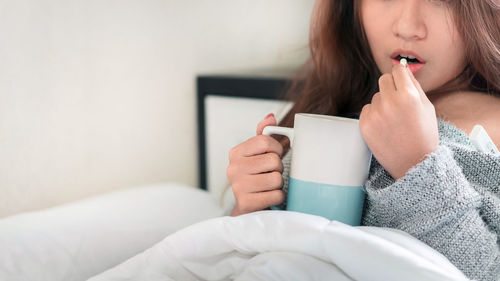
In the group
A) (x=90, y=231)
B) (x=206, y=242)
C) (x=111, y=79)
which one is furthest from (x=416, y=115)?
(x=111, y=79)

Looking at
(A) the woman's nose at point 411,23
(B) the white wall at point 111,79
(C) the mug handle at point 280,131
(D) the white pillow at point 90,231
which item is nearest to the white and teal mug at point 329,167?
(C) the mug handle at point 280,131

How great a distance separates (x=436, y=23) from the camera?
0.64 metres

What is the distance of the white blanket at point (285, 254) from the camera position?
47cm

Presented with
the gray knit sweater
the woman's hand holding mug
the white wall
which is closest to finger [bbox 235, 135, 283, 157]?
the woman's hand holding mug

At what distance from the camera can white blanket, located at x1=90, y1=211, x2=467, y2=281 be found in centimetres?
47

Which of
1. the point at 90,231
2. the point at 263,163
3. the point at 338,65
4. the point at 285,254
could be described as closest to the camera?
the point at 285,254

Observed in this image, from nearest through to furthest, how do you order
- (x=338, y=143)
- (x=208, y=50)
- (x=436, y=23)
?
(x=338, y=143)
(x=436, y=23)
(x=208, y=50)

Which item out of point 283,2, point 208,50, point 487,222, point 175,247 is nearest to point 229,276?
point 175,247

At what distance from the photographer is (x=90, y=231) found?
76 centimetres

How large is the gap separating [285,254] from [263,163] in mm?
137

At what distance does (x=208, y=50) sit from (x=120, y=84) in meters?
0.25

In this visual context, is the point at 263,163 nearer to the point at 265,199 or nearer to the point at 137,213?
the point at 265,199

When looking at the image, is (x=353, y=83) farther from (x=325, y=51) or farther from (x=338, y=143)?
(x=338, y=143)

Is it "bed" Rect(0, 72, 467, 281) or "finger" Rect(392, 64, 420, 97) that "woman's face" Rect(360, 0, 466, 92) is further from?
"bed" Rect(0, 72, 467, 281)
